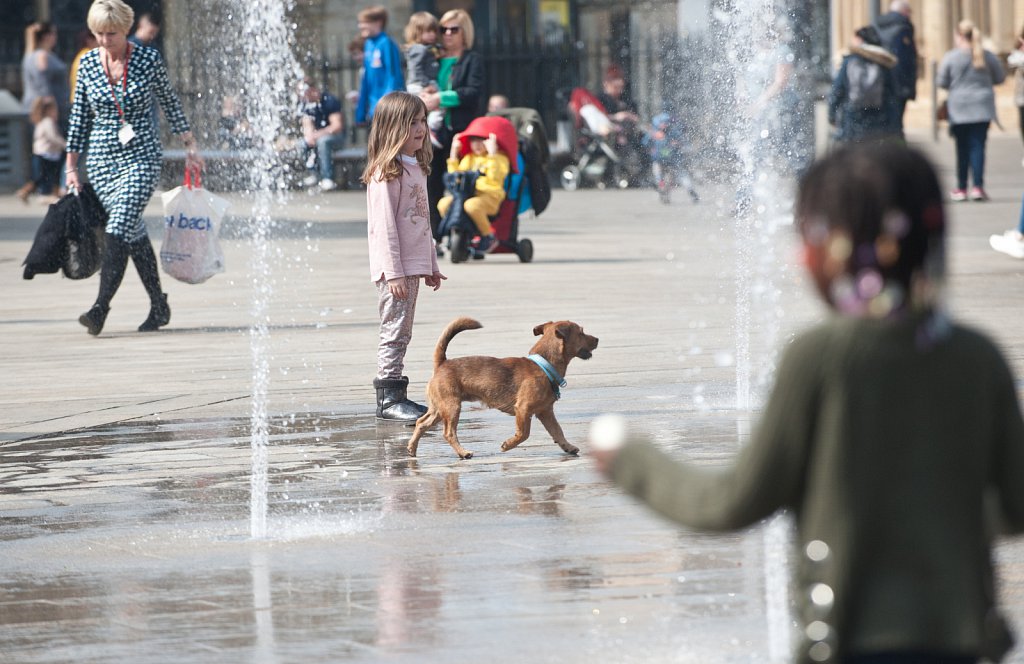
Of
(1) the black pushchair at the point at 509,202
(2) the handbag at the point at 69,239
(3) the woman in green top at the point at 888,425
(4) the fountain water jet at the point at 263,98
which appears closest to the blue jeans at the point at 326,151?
(4) the fountain water jet at the point at 263,98

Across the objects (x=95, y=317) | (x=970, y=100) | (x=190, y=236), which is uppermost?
(x=970, y=100)

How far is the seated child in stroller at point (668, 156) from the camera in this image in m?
25.2

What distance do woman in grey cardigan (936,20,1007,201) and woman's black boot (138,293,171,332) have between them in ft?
39.7

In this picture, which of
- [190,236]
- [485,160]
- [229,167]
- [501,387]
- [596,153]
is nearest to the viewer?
[501,387]

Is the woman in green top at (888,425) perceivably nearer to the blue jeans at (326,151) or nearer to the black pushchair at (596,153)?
the black pushchair at (596,153)

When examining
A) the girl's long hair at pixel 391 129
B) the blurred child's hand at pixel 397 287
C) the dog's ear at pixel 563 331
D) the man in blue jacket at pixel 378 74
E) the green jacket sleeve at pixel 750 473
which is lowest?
the dog's ear at pixel 563 331

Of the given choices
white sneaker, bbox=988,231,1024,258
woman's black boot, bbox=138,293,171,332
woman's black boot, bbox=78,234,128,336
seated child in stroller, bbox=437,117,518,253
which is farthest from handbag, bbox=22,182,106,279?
white sneaker, bbox=988,231,1024,258

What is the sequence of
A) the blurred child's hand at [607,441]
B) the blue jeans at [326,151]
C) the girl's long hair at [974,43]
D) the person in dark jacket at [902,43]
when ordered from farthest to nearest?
the blue jeans at [326,151] < the girl's long hair at [974,43] < the person in dark jacket at [902,43] < the blurred child's hand at [607,441]

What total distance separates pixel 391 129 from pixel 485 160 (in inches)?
316

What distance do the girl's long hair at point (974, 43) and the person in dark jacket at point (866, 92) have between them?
3163 mm

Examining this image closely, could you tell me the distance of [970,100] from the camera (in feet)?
71.4

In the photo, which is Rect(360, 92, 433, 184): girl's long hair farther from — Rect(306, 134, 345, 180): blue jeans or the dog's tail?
Rect(306, 134, 345, 180): blue jeans

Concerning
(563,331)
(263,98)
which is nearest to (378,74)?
(563,331)

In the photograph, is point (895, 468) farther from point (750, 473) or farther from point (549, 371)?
point (549, 371)
